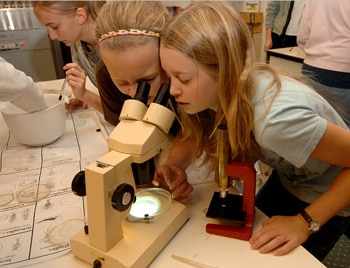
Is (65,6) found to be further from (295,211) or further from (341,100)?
(341,100)

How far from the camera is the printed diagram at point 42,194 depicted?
0.65 metres

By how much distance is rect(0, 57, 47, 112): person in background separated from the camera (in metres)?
0.87

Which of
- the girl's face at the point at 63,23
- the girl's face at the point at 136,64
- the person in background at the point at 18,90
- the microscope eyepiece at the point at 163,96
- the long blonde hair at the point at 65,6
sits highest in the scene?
the long blonde hair at the point at 65,6

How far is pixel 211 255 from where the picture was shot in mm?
602

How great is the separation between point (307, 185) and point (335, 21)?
0.91 meters

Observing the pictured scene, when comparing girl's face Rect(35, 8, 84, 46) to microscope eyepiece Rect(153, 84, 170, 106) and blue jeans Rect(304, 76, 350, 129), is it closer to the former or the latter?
microscope eyepiece Rect(153, 84, 170, 106)

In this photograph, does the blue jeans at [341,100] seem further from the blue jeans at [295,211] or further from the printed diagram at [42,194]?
the printed diagram at [42,194]

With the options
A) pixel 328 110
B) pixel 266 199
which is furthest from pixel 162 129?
pixel 266 199

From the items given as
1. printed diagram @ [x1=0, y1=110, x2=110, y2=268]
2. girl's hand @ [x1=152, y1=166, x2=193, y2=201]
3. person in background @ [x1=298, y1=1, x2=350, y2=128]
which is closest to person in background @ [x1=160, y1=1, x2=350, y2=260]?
girl's hand @ [x1=152, y1=166, x2=193, y2=201]

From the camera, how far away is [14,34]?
2498 millimetres

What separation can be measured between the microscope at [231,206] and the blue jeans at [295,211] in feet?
0.92

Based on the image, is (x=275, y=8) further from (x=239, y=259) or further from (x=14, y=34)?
(x=239, y=259)

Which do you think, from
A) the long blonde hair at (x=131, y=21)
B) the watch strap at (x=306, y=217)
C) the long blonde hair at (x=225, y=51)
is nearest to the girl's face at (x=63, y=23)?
the long blonde hair at (x=131, y=21)

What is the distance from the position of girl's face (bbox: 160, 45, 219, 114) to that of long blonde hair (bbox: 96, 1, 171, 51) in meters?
0.10
